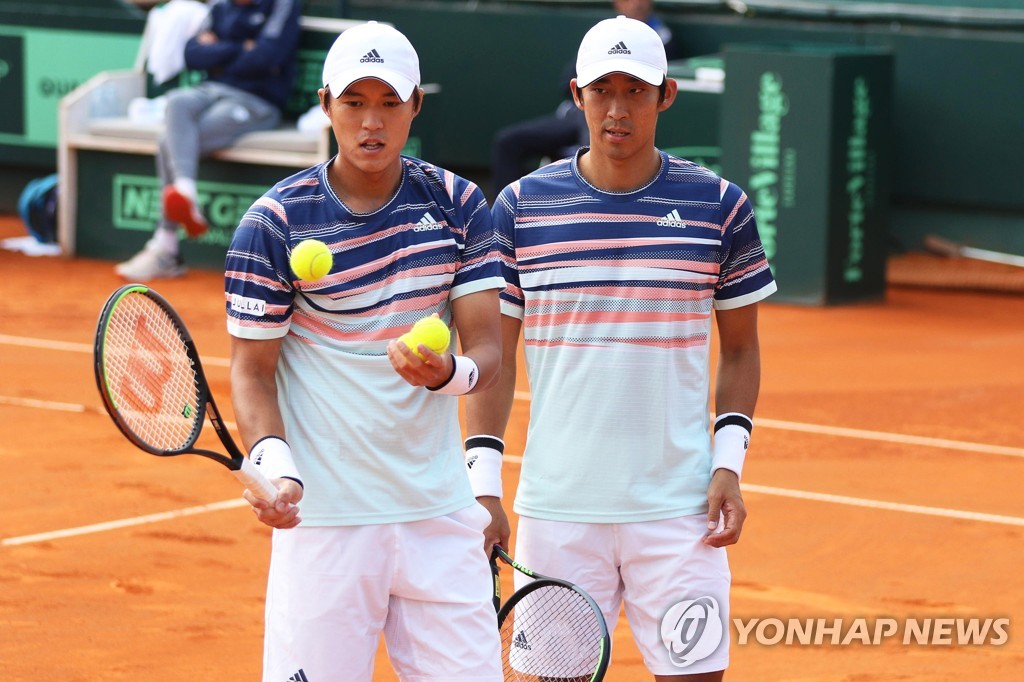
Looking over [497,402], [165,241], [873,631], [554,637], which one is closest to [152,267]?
[165,241]

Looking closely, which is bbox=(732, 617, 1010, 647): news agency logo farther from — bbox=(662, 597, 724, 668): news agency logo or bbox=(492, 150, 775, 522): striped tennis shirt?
bbox=(492, 150, 775, 522): striped tennis shirt

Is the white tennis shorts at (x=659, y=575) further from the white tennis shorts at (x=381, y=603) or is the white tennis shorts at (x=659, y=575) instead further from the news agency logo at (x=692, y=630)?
the white tennis shorts at (x=381, y=603)

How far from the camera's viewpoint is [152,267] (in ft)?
40.5

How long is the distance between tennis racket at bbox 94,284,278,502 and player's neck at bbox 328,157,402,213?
0.40 meters

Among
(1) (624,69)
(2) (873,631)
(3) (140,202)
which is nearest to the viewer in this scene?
(1) (624,69)

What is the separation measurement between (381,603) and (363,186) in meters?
0.80

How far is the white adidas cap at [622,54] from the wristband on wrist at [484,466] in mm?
793

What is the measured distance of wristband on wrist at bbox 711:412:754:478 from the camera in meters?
3.62

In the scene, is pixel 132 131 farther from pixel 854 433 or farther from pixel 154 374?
pixel 154 374

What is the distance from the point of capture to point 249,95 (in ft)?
40.8

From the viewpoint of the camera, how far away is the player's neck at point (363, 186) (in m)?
3.23

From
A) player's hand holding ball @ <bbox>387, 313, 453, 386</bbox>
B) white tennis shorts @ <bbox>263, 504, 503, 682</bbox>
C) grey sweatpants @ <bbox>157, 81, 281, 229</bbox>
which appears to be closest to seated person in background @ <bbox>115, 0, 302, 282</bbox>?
grey sweatpants @ <bbox>157, 81, 281, 229</bbox>

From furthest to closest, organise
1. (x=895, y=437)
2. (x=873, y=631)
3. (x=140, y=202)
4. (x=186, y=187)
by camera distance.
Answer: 1. (x=140, y=202)
2. (x=186, y=187)
3. (x=895, y=437)
4. (x=873, y=631)

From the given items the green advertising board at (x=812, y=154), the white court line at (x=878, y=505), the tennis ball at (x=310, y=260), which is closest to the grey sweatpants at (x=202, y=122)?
the green advertising board at (x=812, y=154)
